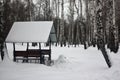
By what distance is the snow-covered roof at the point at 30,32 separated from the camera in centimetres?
1884

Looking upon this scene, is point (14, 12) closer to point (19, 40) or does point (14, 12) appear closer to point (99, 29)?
point (19, 40)

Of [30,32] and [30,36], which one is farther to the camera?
[30,32]

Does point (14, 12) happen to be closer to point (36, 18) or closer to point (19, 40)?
point (36, 18)

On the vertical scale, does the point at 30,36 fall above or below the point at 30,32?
below

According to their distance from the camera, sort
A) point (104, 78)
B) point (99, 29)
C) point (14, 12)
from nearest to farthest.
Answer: point (104, 78), point (99, 29), point (14, 12)

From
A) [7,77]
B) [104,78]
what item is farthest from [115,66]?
[7,77]

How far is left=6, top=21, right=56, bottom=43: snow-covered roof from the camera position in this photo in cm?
1884

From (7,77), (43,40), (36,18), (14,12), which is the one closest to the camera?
(7,77)

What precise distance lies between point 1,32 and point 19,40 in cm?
162

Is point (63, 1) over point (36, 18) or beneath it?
over

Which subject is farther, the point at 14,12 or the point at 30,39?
the point at 14,12

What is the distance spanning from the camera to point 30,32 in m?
19.7

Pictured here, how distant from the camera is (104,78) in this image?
1156cm

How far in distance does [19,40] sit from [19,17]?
112 ft
